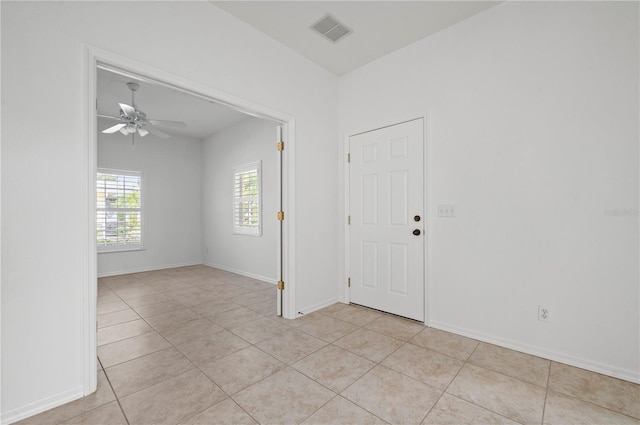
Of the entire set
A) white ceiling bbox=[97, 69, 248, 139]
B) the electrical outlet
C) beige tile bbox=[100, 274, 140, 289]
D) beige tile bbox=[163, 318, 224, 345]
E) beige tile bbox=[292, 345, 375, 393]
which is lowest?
beige tile bbox=[100, 274, 140, 289]

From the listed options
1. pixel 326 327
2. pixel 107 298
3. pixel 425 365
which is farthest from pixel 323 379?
pixel 107 298

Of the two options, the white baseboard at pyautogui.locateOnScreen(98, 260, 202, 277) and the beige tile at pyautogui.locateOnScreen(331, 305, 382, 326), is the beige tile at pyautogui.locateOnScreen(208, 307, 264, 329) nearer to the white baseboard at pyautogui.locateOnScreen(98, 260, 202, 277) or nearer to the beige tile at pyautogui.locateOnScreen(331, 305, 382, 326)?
the beige tile at pyautogui.locateOnScreen(331, 305, 382, 326)

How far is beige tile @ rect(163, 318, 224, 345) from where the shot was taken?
2641 mm

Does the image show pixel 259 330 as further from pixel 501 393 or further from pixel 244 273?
pixel 244 273

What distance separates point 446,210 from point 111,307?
408 cm

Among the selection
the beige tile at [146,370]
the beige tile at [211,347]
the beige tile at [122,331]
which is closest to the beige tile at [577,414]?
the beige tile at [211,347]

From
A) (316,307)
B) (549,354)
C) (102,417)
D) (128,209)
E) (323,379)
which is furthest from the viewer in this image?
(128,209)

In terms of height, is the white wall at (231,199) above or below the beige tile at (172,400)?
above

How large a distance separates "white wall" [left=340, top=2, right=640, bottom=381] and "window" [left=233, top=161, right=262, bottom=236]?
313 cm

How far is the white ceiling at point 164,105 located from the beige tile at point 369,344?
128 inches

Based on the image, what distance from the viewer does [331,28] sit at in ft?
9.06

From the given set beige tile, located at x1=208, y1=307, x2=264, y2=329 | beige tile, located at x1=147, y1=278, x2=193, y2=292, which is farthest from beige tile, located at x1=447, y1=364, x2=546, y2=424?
beige tile, located at x1=147, y1=278, x2=193, y2=292

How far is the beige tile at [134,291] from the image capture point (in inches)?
161

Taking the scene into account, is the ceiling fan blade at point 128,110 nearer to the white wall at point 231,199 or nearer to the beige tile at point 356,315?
the white wall at point 231,199
